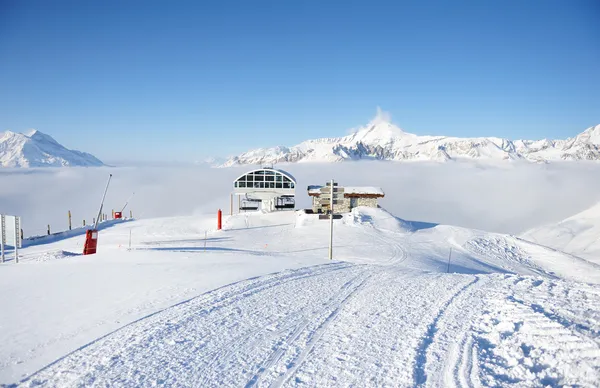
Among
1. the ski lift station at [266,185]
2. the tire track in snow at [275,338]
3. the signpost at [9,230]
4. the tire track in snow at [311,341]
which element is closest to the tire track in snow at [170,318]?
the tire track in snow at [275,338]

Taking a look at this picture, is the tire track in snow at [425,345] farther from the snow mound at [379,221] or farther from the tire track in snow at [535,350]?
the snow mound at [379,221]

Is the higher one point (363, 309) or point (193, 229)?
point (363, 309)

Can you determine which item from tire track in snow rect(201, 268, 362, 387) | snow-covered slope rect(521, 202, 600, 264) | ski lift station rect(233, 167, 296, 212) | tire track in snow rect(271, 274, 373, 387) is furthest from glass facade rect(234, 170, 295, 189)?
snow-covered slope rect(521, 202, 600, 264)

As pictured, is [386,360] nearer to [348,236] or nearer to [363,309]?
[363,309]

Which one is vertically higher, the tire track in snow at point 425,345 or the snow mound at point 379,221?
the tire track in snow at point 425,345

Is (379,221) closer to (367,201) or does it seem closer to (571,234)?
(367,201)

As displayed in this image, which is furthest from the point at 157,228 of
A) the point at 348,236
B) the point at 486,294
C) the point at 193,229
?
the point at 486,294

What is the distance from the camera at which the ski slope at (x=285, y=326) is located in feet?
16.8

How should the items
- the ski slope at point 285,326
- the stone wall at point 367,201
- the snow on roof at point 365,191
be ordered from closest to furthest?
the ski slope at point 285,326 → the stone wall at point 367,201 → the snow on roof at point 365,191

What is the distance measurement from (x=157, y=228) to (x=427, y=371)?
32415 mm

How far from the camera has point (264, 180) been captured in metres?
45.4

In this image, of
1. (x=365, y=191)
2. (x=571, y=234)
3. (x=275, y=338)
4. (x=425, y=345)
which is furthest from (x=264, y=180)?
(x=571, y=234)

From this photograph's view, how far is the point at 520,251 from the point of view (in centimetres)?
2833

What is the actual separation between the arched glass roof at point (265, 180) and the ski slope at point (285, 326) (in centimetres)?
3213
